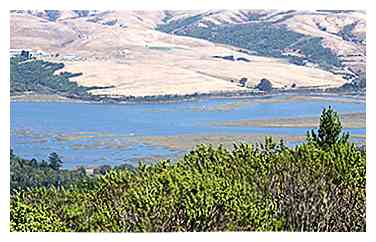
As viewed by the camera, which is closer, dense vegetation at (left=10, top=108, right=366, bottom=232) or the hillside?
dense vegetation at (left=10, top=108, right=366, bottom=232)

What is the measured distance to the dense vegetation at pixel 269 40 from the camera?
6168mm

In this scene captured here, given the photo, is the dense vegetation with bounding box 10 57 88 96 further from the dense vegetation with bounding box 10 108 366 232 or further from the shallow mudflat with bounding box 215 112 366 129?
the shallow mudflat with bounding box 215 112 366 129

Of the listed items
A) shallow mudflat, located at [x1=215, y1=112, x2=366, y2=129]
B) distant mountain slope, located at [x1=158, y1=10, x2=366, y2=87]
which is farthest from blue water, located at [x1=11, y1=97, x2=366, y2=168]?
distant mountain slope, located at [x1=158, y1=10, x2=366, y2=87]

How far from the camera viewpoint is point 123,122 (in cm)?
597

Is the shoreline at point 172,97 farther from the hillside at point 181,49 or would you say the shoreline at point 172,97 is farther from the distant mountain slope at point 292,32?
the distant mountain slope at point 292,32

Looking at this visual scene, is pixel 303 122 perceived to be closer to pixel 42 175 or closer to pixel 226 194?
pixel 226 194

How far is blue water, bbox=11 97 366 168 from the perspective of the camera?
589cm

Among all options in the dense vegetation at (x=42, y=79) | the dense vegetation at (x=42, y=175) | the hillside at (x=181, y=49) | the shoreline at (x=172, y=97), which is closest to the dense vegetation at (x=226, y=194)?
the dense vegetation at (x=42, y=175)

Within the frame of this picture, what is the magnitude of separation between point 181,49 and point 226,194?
944mm

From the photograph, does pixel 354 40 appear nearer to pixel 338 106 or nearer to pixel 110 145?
pixel 338 106

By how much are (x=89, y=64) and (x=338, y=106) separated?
152cm

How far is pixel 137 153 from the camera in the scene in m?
5.95
